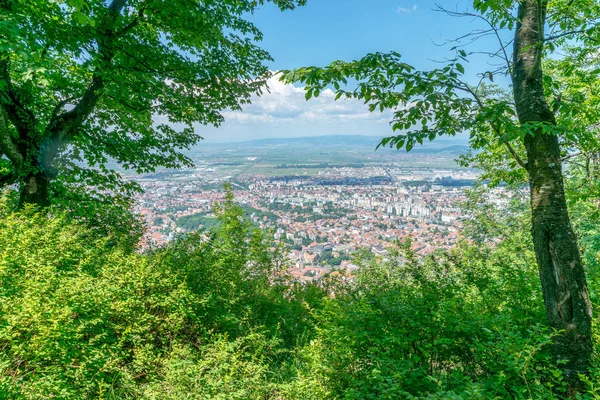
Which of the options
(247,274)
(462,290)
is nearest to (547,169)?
(462,290)

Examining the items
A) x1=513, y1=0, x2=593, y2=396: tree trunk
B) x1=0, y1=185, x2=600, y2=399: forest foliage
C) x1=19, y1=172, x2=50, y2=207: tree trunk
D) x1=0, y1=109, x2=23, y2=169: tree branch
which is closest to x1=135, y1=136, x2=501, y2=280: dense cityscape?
x1=19, y1=172, x2=50, y2=207: tree trunk

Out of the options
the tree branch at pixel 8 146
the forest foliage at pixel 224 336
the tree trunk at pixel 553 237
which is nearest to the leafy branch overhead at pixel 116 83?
the tree branch at pixel 8 146

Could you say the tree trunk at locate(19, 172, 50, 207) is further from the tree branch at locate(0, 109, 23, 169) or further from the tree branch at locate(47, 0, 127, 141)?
the tree branch at locate(47, 0, 127, 141)

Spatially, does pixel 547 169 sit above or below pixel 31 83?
below

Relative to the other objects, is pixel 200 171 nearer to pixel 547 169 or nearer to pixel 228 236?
pixel 228 236

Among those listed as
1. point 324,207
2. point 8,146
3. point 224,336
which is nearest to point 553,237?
point 224,336

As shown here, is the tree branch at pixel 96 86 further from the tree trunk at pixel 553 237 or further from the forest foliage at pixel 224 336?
the tree trunk at pixel 553 237

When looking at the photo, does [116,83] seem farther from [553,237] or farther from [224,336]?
[553,237]
